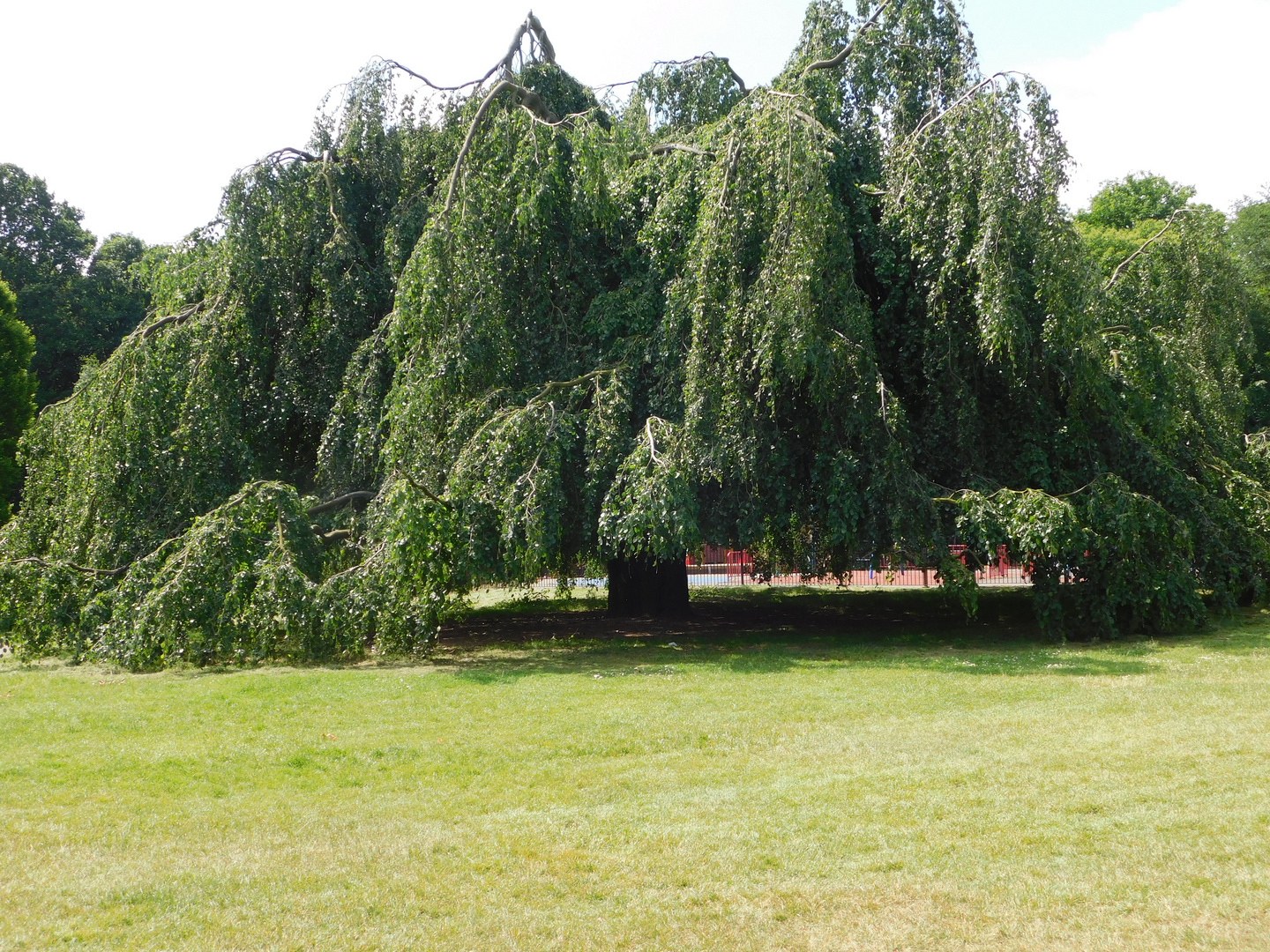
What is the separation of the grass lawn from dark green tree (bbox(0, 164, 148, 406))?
20.7 metres

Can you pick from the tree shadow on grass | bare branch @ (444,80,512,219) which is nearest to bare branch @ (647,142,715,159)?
bare branch @ (444,80,512,219)

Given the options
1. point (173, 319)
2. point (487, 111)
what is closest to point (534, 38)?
point (487, 111)

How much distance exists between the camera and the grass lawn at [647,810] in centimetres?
395

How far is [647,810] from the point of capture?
17.8 ft

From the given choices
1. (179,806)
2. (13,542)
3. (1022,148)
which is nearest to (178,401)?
(13,542)

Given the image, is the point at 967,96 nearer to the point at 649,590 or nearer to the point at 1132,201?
the point at 649,590

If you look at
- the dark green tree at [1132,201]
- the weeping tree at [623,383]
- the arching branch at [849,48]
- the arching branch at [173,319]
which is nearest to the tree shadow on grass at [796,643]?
the weeping tree at [623,383]

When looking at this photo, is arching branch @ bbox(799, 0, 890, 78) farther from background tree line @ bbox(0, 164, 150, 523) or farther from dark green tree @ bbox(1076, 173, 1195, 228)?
dark green tree @ bbox(1076, 173, 1195, 228)

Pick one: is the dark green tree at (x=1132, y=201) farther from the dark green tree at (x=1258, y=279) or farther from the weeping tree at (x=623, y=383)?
the weeping tree at (x=623, y=383)

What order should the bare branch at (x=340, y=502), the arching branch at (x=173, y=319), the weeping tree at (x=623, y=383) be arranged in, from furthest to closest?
the arching branch at (x=173, y=319), the bare branch at (x=340, y=502), the weeping tree at (x=623, y=383)

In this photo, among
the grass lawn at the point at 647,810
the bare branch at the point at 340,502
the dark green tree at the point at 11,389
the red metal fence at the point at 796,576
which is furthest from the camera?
the red metal fence at the point at 796,576

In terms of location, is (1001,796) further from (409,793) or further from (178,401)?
(178,401)

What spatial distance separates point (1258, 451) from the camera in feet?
52.2

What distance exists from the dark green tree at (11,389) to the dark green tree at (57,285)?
4353 mm
